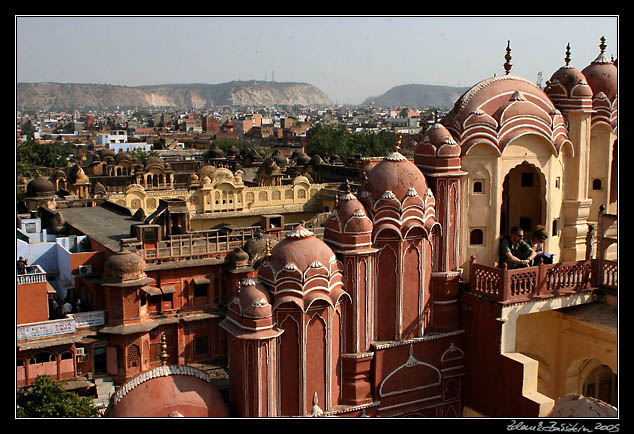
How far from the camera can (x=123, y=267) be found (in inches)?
879

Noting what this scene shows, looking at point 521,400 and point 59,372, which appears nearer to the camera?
point 521,400

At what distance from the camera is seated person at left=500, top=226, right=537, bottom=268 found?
15.5m

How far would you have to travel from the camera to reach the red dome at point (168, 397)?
12641 millimetres

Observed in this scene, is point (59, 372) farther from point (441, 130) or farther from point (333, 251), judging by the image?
point (441, 130)

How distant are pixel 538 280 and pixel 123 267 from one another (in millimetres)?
12492

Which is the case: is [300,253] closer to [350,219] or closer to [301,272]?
[301,272]

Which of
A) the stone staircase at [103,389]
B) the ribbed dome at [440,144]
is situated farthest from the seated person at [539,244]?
the stone staircase at [103,389]

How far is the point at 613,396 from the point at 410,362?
5571mm

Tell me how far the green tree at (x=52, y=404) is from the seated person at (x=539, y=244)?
10.4m

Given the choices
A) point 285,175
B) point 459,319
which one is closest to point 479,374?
point 459,319

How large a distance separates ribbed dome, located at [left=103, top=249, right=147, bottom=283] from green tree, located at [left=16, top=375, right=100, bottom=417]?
4.40m

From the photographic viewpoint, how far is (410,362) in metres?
15.5
